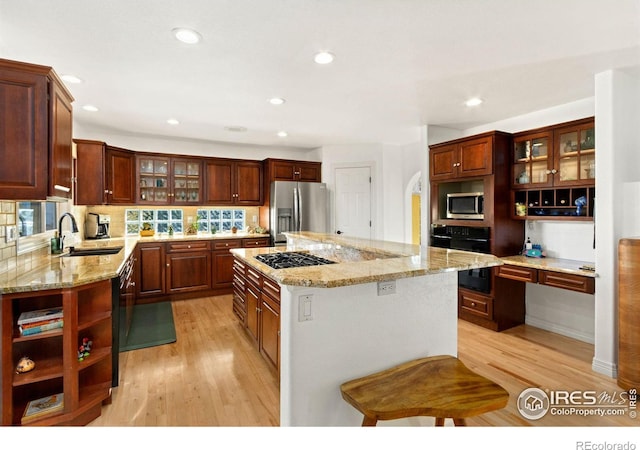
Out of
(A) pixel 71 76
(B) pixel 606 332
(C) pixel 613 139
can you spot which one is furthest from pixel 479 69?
→ (A) pixel 71 76

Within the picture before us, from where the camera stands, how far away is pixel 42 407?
186 centimetres

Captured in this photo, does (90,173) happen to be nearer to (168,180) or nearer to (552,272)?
(168,180)

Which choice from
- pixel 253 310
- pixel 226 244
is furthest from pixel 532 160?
pixel 226 244

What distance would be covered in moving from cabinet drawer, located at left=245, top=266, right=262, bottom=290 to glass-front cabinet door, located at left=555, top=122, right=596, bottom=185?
3041 mm

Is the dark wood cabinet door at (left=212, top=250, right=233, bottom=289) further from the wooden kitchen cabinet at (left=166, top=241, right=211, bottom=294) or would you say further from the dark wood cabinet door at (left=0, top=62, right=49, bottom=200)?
the dark wood cabinet door at (left=0, top=62, right=49, bottom=200)

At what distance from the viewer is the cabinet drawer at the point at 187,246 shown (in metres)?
4.54

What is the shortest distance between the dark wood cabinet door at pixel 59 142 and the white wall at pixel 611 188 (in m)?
3.98

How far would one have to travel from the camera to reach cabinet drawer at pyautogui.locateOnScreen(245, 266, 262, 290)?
8.57 feet

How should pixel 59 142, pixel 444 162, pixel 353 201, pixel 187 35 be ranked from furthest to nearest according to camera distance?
pixel 353 201
pixel 444 162
pixel 59 142
pixel 187 35

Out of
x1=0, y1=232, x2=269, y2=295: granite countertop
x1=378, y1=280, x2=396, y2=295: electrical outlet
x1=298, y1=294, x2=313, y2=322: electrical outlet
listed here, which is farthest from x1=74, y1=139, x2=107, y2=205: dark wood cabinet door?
x1=378, y1=280, x2=396, y2=295: electrical outlet

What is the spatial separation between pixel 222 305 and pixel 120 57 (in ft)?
10.3

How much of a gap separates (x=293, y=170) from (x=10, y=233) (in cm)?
371

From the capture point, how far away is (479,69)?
2502mm

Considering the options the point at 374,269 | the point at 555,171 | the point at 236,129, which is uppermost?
the point at 236,129
